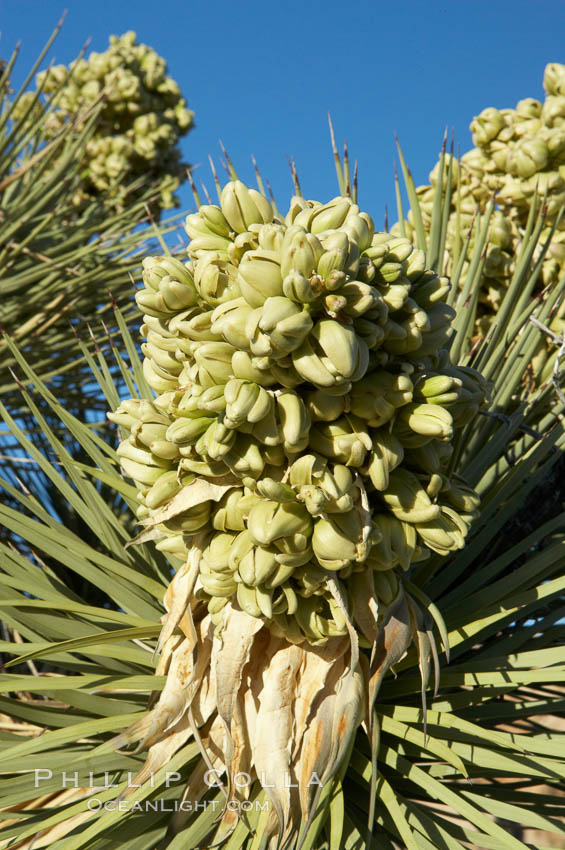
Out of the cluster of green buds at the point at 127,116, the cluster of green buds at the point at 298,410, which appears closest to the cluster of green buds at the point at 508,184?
the cluster of green buds at the point at 298,410

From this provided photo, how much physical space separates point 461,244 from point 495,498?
0.75 meters

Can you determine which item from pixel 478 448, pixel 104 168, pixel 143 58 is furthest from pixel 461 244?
pixel 143 58

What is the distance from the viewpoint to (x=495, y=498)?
1.43 metres

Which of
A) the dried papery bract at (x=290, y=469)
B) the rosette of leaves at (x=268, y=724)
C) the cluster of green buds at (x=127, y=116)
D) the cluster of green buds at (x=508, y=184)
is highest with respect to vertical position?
the cluster of green buds at (x=127, y=116)

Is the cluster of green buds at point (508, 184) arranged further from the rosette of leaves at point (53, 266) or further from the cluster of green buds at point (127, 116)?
the cluster of green buds at point (127, 116)

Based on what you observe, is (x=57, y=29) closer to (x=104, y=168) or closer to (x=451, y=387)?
(x=104, y=168)

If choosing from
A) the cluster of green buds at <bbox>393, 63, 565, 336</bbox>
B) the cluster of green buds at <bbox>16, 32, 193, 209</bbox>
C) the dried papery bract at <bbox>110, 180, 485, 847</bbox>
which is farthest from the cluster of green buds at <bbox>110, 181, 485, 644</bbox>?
the cluster of green buds at <bbox>16, 32, 193, 209</bbox>

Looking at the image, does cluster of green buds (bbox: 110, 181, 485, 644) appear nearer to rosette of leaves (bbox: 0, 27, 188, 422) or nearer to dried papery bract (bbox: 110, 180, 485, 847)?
dried papery bract (bbox: 110, 180, 485, 847)

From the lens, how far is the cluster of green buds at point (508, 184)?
1919 millimetres

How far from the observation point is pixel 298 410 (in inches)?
39.8

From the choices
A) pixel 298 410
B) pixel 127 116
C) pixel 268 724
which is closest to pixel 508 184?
pixel 298 410

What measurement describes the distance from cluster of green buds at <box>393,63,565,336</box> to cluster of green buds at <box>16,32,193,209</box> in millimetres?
2300

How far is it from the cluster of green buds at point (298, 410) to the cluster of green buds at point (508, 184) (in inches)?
32.2

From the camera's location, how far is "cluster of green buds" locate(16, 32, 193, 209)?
4070 mm
